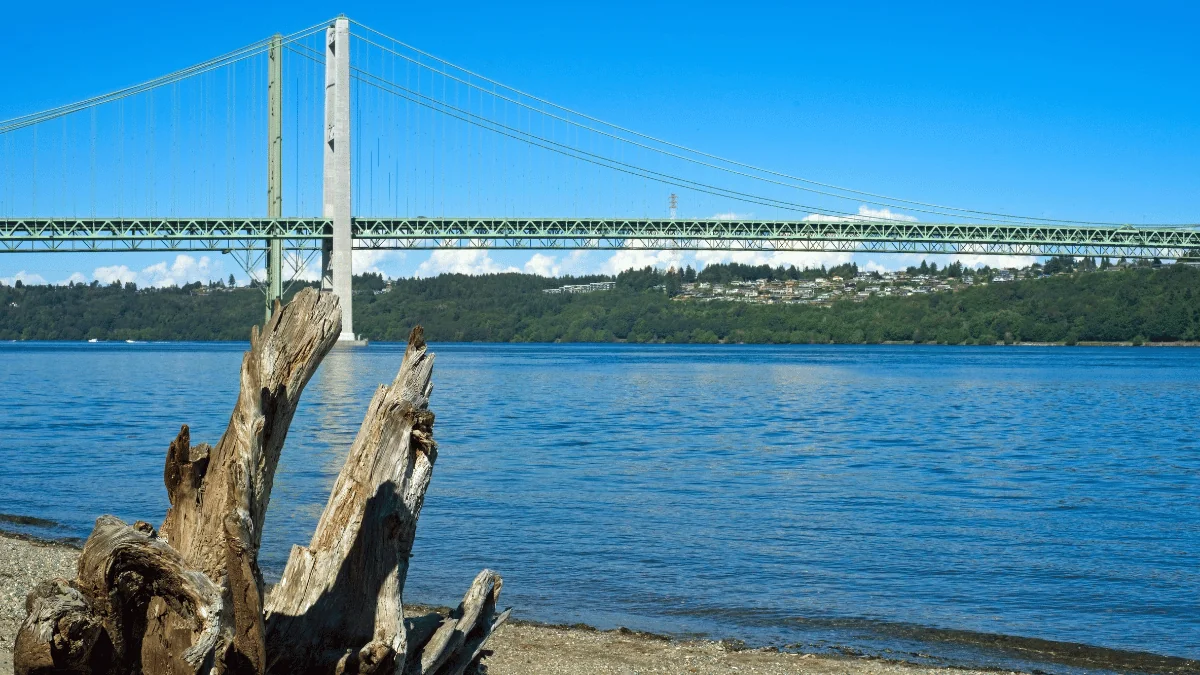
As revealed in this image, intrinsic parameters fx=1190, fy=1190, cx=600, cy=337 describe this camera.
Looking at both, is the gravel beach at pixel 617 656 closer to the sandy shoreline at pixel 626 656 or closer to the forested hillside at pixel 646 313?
the sandy shoreline at pixel 626 656

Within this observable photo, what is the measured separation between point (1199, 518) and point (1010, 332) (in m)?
80.3

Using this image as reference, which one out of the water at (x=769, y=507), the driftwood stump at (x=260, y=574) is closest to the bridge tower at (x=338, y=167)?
the water at (x=769, y=507)

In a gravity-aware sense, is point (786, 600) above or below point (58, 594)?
below

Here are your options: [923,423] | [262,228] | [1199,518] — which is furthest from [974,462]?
[262,228]

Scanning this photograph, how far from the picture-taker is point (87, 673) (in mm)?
3174

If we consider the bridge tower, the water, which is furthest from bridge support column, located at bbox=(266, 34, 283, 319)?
the water

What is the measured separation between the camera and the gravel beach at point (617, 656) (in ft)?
17.0

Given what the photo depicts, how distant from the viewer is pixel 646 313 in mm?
102812

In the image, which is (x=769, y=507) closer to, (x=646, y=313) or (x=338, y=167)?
(x=338, y=167)

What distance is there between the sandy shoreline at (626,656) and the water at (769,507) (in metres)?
0.30

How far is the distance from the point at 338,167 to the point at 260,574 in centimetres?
4909

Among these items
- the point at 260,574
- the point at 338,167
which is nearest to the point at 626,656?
the point at 260,574

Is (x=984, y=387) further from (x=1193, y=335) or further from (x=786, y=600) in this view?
(x=1193, y=335)

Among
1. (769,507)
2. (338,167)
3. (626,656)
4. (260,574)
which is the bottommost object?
(769,507)
